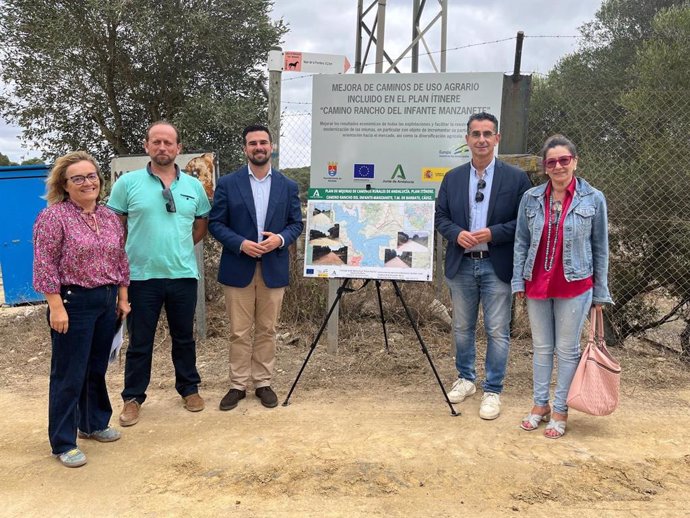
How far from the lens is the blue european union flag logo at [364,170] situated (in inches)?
196

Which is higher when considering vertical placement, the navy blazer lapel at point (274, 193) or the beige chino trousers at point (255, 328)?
the navy blazer lapel at point (274, 193)

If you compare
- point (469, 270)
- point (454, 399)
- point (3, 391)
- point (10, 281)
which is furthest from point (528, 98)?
point (10, 281)

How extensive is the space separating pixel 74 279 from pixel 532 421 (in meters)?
3.03

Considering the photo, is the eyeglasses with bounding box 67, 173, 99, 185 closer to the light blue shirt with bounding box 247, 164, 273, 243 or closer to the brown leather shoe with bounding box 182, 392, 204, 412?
the light blue shirt with bounding box 247, 164, 273, 243

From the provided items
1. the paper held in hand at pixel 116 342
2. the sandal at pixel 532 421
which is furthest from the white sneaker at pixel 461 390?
the paper held in hand at pixel 116 342

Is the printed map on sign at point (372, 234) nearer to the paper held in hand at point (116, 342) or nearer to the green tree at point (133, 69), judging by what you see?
the paper held in hand at point (116, 342)

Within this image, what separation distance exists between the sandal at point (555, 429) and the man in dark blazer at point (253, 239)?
6.37 feet

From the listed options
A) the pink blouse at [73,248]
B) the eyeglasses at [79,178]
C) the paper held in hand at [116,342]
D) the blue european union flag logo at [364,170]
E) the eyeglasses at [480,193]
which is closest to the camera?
the pink blouse at [73,248]

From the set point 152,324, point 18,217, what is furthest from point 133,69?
point 152,324

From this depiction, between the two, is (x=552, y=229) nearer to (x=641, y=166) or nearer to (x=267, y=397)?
(x=267, y=397)

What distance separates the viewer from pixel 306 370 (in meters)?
4.98

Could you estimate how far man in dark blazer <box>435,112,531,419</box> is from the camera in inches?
149

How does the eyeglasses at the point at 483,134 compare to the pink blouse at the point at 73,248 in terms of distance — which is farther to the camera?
the eyeglasses at the point at 483,134

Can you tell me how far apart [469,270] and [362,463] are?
5.12ft
